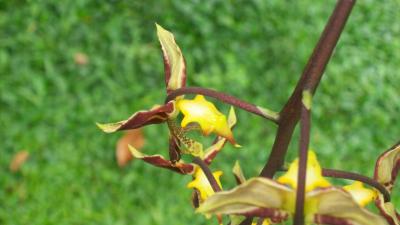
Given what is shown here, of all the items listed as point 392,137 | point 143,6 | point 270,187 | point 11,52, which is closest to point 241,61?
point 143,6

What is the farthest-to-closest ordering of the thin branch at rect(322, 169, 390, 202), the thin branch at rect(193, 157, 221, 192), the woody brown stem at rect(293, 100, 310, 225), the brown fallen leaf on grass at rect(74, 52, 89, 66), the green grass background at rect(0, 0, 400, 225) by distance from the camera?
1. the brown fallen leaf on grass at rect(74, 52, 89, 66)
2. the green grass background at rect(0, 0, 400, 225)
3. the thin branch at rect(193, 157, 221, 192)
4. the thin branch at rect(322, 169, 390, 202)
5. the woody brown stem at rect(293, 100, 310, 225)

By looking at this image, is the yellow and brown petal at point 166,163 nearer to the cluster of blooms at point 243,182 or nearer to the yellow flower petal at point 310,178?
the cluster of blooms at point 243,182

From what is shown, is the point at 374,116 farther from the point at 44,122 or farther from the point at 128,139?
the point at 44,122

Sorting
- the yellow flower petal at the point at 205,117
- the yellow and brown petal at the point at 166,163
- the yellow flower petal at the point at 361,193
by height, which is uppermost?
the yellow flower petal at the point at 205,117

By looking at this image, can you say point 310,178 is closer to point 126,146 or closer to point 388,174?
point 388,174

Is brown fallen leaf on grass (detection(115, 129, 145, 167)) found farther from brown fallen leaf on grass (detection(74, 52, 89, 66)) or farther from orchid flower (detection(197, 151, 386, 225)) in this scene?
orchid flower (detection(197, 151, 386, 225))

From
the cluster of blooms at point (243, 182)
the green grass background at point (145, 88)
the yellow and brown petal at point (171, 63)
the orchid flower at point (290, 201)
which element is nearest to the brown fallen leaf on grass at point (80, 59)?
the green grass background at point (145, 88)

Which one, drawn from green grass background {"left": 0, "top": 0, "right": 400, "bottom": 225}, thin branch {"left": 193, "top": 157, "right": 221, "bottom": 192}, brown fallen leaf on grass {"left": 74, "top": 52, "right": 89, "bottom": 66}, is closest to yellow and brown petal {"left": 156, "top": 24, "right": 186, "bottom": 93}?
thin branch {"left": 193, "top": 157, "right": 221, "bottom": 192}
